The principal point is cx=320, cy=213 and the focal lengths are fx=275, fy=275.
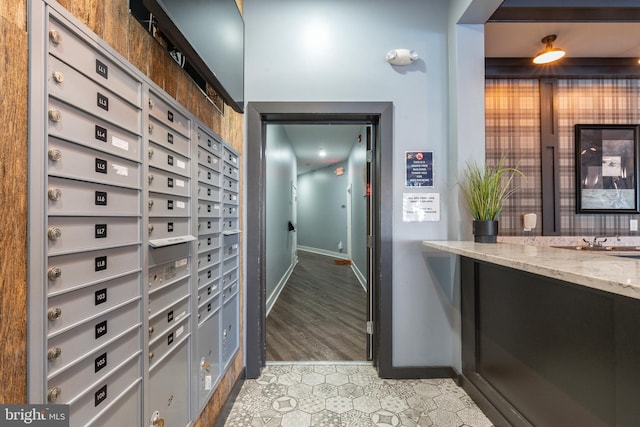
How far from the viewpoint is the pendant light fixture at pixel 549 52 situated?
224cm

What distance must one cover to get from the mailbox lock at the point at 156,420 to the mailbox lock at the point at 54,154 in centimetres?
87

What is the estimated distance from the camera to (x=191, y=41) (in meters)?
1.02

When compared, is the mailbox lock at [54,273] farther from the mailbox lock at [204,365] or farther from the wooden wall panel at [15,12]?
the mailbox lock at [204,365]

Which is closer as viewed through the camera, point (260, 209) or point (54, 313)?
point (54, 313)

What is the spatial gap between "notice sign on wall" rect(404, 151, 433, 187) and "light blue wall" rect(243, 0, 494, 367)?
4 centimetres

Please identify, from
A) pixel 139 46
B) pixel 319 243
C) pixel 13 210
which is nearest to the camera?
pixel 13 210

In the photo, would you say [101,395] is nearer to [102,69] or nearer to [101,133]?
[101,133]

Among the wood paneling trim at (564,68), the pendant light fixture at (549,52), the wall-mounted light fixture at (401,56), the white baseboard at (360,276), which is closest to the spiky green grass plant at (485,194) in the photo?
the wall-mounted light fixture at (401,56)

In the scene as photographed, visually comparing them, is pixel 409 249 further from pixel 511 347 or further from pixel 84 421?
pixel 84 421

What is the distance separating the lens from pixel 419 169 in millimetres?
1905

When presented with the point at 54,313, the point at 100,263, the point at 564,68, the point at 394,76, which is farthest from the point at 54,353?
the point at 564,68

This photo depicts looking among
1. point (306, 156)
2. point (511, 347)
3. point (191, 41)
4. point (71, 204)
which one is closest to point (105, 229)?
point (71, 204)

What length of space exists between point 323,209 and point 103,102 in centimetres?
705

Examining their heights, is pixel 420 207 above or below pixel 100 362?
above
